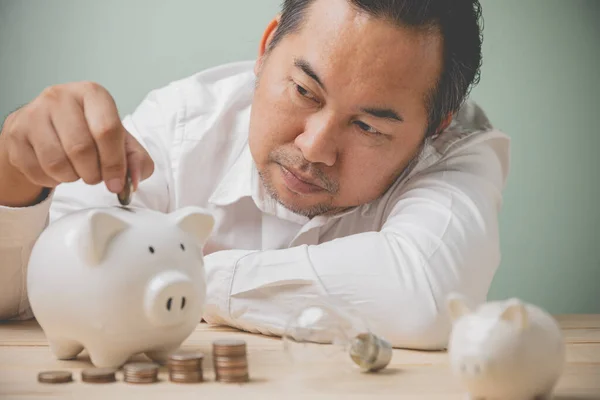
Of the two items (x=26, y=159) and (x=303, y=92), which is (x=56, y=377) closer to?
(x=26, y=159)

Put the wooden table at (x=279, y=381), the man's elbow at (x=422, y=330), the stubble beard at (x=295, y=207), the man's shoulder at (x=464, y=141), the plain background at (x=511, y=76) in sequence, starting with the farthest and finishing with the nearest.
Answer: the plain background at (x=511, y=76), the man's shoulder at (x=464, y=141), the stubble beard at (x=295, y=207), the man's elbow at (x=422, y=330), the wooden table at (x=279, y=381)

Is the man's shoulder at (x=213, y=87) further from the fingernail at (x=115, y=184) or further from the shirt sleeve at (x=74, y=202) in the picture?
the fingernail at (x=115, y=184)

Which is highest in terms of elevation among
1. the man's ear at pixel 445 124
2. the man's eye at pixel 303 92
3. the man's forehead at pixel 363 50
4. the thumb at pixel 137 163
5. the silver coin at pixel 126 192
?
the man's forehead at pixel 363 50

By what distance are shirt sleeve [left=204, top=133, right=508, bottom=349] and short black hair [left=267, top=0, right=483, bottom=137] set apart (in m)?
0.23

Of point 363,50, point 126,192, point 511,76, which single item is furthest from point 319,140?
point 511,76

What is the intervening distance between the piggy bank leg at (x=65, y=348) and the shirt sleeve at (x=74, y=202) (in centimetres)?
37

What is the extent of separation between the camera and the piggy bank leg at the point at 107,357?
3.31 feet

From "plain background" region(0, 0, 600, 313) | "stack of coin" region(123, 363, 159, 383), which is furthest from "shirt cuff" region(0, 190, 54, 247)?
"plain background" region(0, 0, 600, 313)

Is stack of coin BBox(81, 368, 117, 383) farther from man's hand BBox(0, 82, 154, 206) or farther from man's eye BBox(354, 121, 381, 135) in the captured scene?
man's eye BBox(354, 121, 381, 135)

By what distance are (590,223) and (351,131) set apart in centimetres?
130

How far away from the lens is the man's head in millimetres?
1401

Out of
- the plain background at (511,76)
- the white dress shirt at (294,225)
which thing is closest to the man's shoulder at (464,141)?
the white dress shirt at (294,225)

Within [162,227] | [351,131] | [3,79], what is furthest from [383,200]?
[3,79]

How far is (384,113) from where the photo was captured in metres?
1.43
